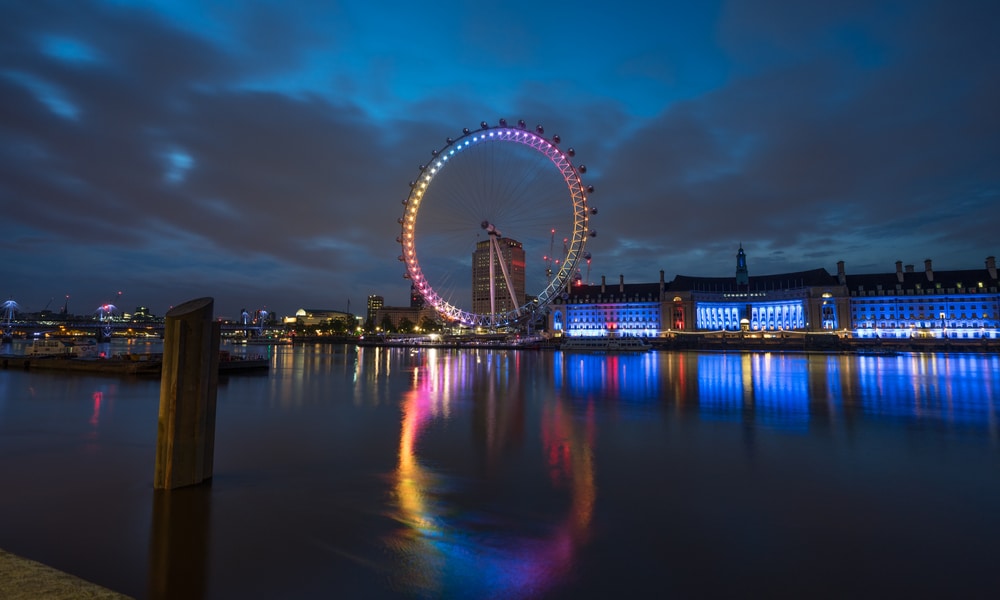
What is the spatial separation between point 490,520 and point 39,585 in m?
5.70

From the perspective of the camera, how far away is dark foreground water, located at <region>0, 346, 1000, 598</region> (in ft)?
22.1

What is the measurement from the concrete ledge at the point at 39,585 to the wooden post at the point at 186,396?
4.74 m

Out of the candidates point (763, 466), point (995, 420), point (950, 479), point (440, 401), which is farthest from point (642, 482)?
point (995, 420)

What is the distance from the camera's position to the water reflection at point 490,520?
6645mm

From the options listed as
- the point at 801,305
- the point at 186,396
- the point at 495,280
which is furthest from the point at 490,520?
the point at 495,280

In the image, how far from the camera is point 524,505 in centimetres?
940

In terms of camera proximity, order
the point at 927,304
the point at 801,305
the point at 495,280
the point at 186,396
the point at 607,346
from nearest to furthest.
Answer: the point at 186,396 < the point at 607,346 < the point at 927,304 < the point at 801,305 < the point at 495,280

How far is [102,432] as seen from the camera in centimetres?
1662

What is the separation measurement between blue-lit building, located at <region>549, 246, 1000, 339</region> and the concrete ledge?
12799 cm

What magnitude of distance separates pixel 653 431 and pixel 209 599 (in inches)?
505

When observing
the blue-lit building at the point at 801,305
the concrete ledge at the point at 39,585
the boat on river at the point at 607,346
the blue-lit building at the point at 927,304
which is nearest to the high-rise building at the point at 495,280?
the blue-lit building at the point at 801,305

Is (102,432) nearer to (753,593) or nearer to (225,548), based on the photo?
(225,548)

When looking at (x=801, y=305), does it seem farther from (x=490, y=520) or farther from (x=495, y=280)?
(x=490, y=520)

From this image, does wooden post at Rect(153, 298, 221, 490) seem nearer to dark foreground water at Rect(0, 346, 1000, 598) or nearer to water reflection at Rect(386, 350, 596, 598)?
dark foreground water at Rect(0, 346, 1000, 598)
